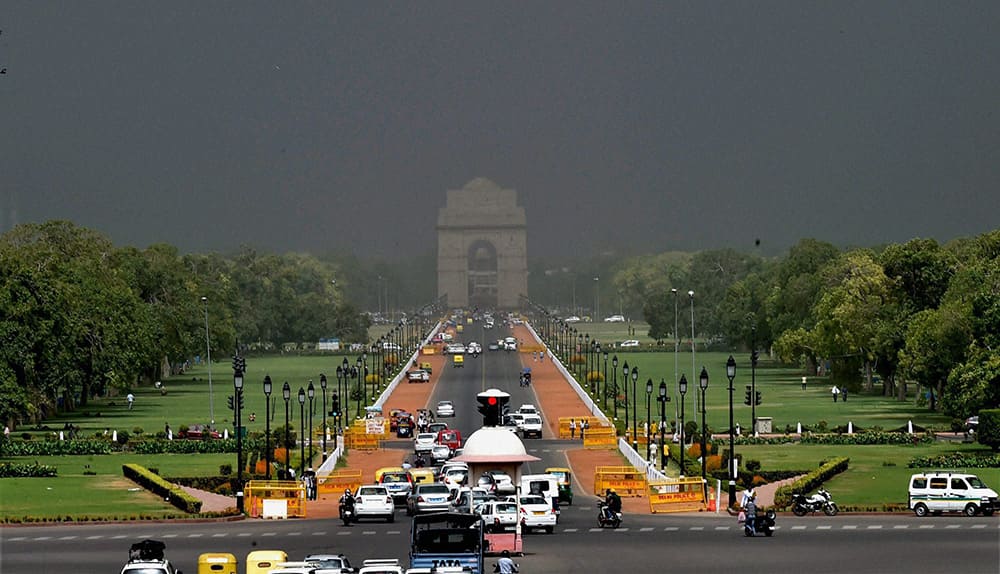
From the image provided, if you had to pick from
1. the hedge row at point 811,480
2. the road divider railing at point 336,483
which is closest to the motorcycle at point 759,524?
the hedge row at point 811,480

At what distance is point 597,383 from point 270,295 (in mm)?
67030

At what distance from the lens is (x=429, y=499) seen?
160 ft

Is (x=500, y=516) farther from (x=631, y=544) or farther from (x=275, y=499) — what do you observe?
(x=275, y=499)

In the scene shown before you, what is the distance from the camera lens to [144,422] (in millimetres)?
86812

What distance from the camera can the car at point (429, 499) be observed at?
48.5 metres

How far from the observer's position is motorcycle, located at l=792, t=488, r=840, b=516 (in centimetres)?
4756

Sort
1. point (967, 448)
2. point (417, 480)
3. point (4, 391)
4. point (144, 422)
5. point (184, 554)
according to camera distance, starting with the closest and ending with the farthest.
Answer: point (184, 554)
point (417, 480)
point (967, 448)
point (4, 391)
point (144, 422)

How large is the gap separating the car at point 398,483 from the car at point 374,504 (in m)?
2.61

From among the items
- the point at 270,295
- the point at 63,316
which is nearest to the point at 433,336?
the point at 270,295

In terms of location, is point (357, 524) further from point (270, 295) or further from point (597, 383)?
point (270, 295)

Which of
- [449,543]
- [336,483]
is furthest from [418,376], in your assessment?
[449,543]

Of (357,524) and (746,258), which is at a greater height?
(746,258)

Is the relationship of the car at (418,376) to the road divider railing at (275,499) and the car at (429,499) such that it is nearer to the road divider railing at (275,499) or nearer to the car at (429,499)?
Answer: the road divider railing at (275,499)

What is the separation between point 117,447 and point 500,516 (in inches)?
1308
